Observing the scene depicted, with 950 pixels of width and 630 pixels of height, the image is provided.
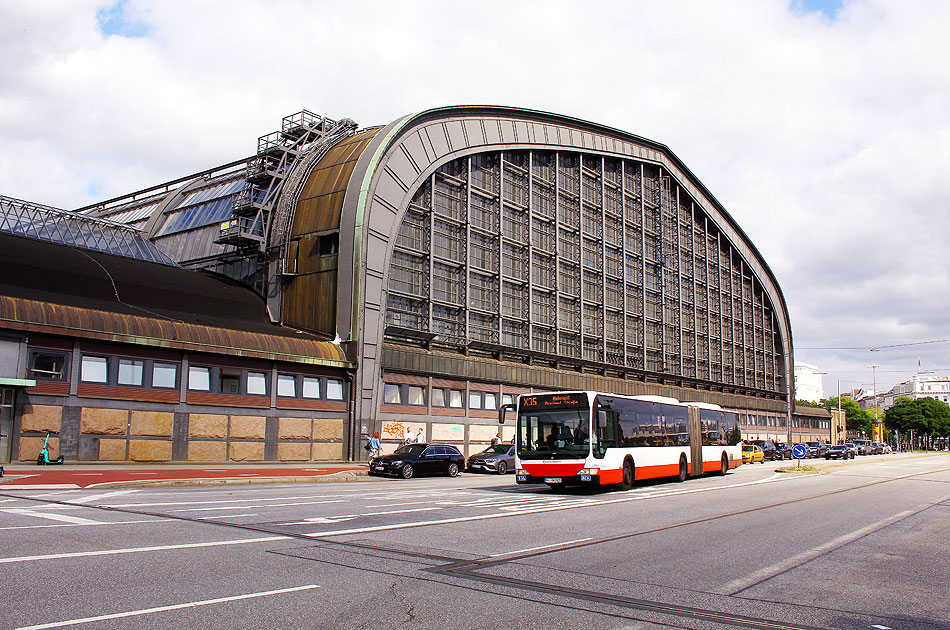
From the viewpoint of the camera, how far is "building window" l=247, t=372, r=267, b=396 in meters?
36.9

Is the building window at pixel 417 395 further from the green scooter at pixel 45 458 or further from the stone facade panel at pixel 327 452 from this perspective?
the green scooter at pixel 45 458

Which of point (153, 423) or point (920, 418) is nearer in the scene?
point (153, 423)

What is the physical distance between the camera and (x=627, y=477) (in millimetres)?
25500

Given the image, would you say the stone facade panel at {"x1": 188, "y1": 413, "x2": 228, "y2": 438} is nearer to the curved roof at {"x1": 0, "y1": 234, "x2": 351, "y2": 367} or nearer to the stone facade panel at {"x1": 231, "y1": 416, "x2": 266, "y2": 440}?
the stone facade panel at {"x1": 231, "y1": 416, "x2": 266, "y2": 440}

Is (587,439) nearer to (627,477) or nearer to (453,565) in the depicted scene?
(627,477)

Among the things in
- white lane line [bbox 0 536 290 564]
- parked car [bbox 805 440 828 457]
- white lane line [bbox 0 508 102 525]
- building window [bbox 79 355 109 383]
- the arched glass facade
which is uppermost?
the arched glass facade

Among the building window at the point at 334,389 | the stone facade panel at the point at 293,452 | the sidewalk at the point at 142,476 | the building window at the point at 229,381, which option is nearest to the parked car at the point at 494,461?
the sidewalk at the point at 142,476

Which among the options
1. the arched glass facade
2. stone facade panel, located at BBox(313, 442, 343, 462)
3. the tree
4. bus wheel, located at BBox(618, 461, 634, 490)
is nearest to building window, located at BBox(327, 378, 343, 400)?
stone facade panel, located at BBox(313, 442, 343, 462)

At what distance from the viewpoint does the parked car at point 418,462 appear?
32250 mm

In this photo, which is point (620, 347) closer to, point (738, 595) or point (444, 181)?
point (444, 181)

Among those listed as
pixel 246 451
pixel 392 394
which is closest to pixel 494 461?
pixel 392 394

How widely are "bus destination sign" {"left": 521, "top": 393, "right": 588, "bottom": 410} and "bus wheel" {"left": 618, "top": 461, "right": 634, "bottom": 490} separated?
3173 millimetres

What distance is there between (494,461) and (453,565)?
94.3 feet

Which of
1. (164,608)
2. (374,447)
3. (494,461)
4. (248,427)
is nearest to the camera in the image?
(164,608)
